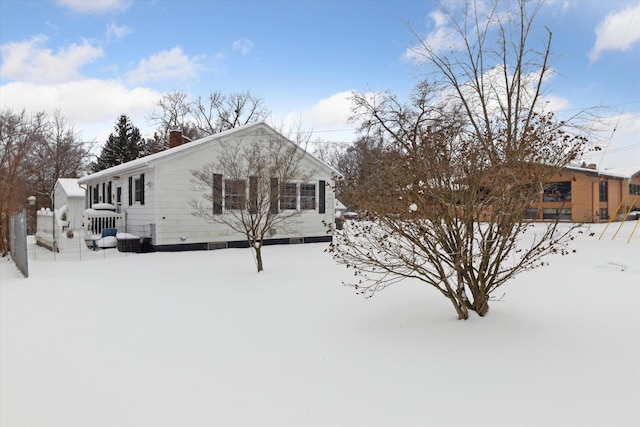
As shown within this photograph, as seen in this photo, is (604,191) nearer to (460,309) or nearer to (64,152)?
(460,309)

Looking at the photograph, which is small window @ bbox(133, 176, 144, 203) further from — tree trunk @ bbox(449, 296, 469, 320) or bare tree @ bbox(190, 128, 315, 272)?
tree trunk @ bbox(449, 296, 469, 320)

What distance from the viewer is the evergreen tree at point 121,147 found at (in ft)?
119

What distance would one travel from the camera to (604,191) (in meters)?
29.0

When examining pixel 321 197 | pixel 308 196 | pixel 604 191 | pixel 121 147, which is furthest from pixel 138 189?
pixel 604 191

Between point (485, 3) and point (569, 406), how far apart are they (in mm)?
18243

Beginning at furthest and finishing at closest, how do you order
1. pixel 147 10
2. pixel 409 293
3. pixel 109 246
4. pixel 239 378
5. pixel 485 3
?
pixel 485 3, pixel 109 246, pixel 147 10, pixel 409 293, pixel 239 378

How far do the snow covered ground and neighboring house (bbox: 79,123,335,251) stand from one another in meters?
6.23

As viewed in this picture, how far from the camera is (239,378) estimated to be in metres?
3.37

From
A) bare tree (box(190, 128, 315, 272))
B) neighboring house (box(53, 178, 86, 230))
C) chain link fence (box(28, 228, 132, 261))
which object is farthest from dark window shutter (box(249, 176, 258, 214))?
neighboring house (box(53, 178, 86, 230))

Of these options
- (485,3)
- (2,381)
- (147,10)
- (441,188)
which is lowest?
(2,381)

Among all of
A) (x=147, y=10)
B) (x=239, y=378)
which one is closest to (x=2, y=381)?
(x=239, y=378)

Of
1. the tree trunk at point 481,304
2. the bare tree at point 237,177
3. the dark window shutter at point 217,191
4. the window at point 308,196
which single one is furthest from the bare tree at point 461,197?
the window at point 308,196

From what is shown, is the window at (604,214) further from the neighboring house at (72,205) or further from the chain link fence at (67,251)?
the neighboring house at (72,205)

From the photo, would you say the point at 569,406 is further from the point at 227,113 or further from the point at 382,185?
the point at 227,113
